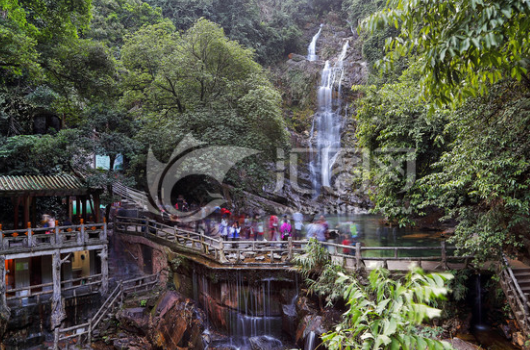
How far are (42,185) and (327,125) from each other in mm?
23796

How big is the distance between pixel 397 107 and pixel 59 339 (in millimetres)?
14907

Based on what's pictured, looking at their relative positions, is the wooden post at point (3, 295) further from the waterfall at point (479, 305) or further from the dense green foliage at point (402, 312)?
the waterfall at point (479, 305)

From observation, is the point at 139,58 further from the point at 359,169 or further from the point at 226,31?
the point at 226,31

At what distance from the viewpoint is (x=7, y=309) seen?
43.3 feet

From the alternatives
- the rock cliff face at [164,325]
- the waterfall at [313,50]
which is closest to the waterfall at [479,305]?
the rock cliff face at [164,325]

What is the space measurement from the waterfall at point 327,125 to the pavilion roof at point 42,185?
748 inches

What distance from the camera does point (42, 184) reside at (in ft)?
46.4

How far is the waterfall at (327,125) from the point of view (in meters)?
30.0

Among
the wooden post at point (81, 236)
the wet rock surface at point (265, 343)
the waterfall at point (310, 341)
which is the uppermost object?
the wooden post at point (81, 236)

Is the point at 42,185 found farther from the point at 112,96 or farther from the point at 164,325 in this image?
the point at 164,325

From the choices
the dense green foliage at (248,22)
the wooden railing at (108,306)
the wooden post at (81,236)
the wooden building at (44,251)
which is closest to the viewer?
the wooden railing at (108,306)

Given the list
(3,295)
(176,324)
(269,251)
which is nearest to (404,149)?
(269,251)

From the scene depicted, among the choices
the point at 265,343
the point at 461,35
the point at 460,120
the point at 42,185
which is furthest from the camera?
the point at 42,185

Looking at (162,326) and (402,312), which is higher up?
(402,312)
